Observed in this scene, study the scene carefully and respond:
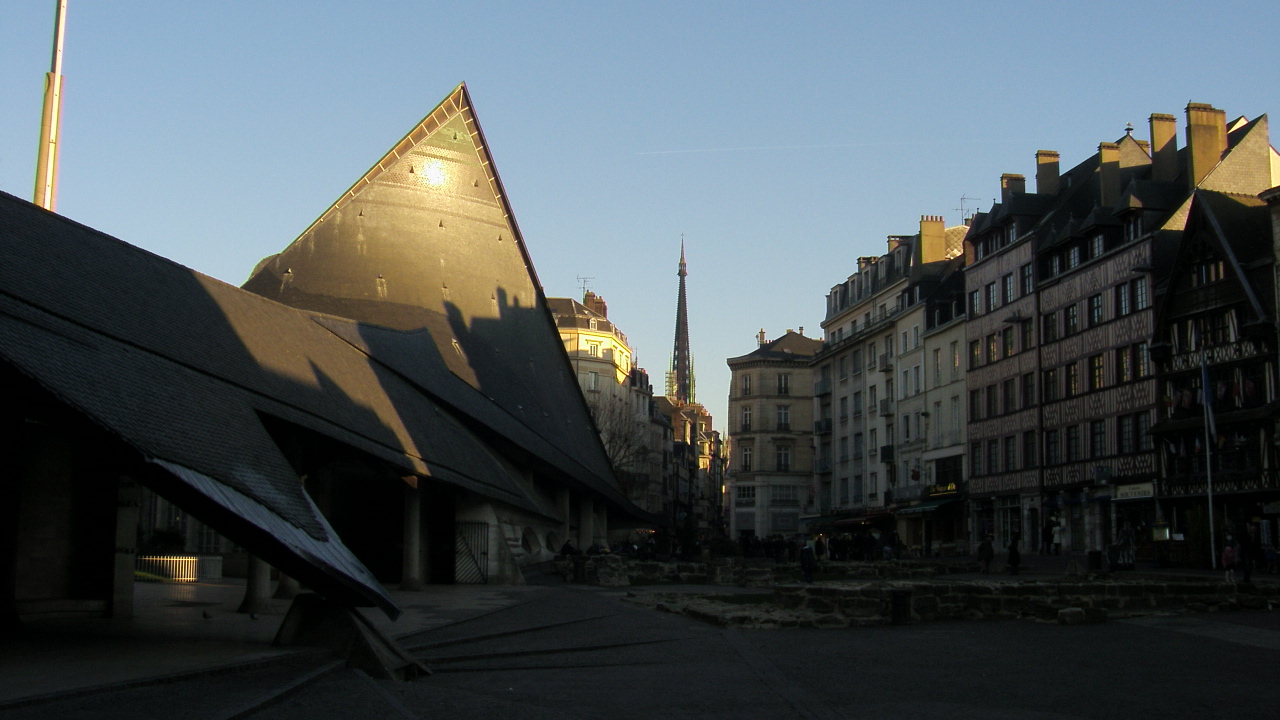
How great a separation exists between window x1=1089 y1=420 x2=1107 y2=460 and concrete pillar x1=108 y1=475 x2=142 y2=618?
122ft

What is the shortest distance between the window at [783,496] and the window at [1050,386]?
34317 millimetres

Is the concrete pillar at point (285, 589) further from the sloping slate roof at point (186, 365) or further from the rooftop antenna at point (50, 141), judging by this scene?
the rooftop antenna at point (50, 141)

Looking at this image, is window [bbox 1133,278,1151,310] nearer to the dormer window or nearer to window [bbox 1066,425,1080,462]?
the dormer window

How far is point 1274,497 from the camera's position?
3756cm

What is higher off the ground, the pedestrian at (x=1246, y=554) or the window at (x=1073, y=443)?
the window at (x=1073, y=443)

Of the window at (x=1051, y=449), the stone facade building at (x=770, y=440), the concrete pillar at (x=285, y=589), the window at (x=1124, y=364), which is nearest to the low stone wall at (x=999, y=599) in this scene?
the concrete pillar at (x=285, y=589)

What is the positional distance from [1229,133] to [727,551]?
2818 cm

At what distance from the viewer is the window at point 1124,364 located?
45.0 metres

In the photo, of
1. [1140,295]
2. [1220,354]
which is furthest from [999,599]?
[1140,295]

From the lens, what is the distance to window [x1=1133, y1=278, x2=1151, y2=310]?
4416 cm

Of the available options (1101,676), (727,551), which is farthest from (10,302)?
(727,551)

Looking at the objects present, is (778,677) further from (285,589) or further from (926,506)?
(926,506)

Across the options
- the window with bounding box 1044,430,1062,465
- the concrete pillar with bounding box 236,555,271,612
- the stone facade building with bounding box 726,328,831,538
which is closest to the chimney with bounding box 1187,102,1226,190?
the window with bounding box 1044,430,1062,465

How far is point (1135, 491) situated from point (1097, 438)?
12.1 ft
